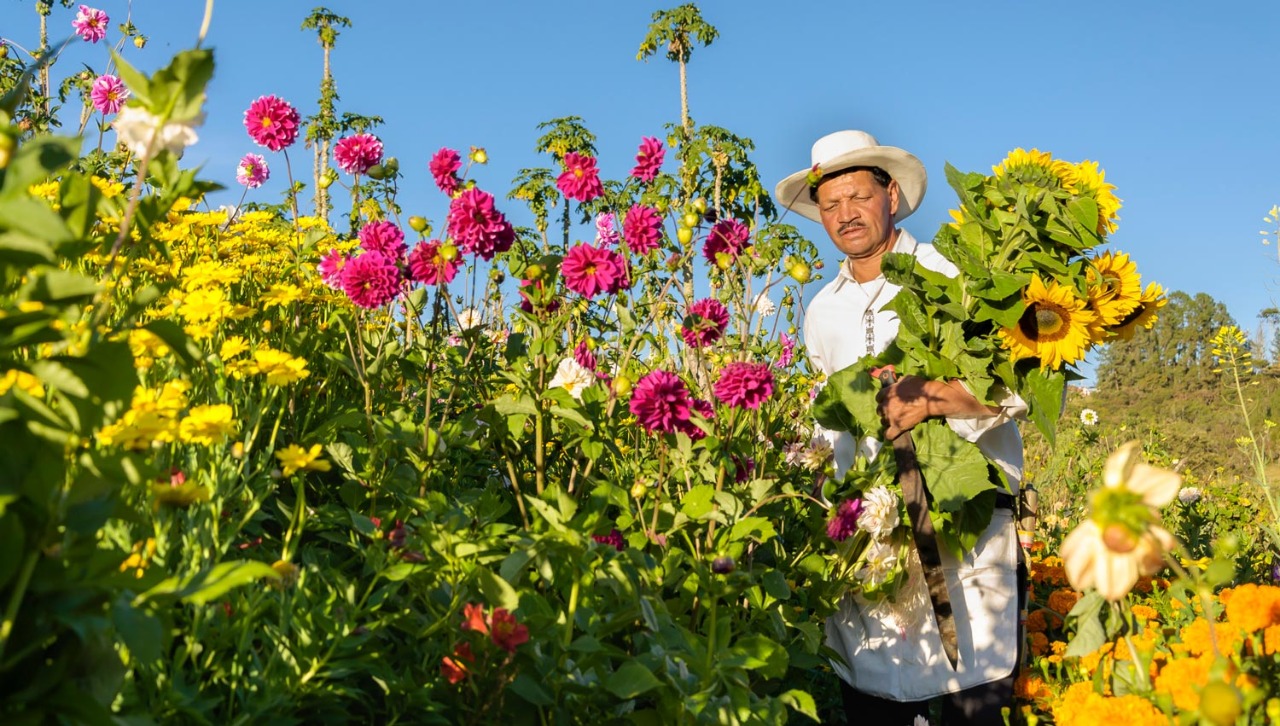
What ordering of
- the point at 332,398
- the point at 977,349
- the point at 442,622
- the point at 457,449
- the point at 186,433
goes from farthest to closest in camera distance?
1. the point at 332,398
2. the point at 457,449
3. the point at 977,349
4. the point at 442,622
5. the point at 186,433

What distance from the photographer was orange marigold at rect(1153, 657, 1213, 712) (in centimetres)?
122

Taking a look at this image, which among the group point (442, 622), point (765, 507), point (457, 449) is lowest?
point (442, 622)

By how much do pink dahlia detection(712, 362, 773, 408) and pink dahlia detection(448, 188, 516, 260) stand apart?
0.56 m

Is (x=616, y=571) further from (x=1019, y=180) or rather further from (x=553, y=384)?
(x=1019, y=180)

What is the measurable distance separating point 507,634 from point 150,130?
→ 2.71 ft

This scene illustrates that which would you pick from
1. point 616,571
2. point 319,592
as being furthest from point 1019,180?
point 319,592

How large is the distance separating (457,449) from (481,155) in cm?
74

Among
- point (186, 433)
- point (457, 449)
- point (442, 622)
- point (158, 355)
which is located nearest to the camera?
point (186, 433)

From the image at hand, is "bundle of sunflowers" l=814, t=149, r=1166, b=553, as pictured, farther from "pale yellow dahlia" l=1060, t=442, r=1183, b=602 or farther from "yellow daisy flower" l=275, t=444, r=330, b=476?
"yellow daisy flower" l=275, t=444, r=330, b=476

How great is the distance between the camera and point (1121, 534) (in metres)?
0.90

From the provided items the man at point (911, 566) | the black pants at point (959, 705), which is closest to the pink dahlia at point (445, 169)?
the man at point (911, 566)

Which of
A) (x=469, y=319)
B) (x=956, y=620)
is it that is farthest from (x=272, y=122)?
(x=956, y=620)

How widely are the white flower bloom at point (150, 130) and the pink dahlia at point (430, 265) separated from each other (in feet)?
3.47

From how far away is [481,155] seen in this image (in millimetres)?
2213
